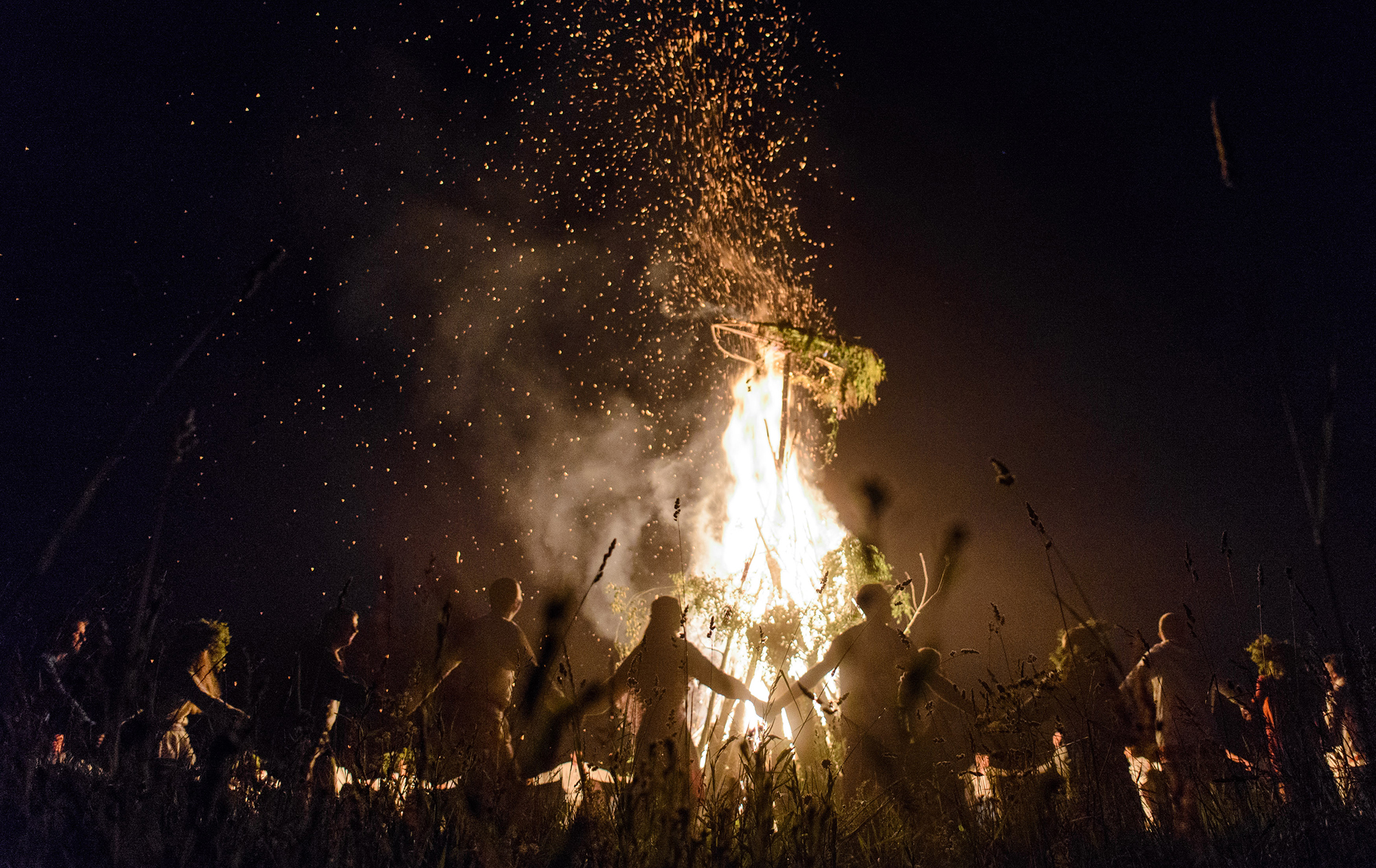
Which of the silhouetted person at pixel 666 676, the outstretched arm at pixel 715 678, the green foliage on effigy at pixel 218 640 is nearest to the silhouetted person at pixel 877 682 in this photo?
the outstretched arm at pixel 715 678

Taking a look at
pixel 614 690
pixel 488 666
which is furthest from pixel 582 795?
pixel 488 666

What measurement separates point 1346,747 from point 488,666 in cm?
463

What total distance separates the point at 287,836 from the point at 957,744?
3968 millimetres

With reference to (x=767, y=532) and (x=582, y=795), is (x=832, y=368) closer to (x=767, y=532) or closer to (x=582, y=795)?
(x=767, y=532)

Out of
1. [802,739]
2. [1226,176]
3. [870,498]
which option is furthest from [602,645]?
[1226,176]

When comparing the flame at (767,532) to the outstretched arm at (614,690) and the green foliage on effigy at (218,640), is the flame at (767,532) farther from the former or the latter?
the green foliage on effigy at (218,640)

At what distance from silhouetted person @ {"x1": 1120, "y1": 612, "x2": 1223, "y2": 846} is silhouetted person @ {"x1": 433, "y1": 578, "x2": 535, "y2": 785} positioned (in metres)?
3.50

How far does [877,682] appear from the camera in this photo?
4840 mm

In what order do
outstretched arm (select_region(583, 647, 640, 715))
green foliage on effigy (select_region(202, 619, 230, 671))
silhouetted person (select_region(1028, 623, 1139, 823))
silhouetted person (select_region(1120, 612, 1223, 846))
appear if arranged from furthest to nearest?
1. green foliage on effigy (select_region(202, 619, 230, 671))
2. outstretched arm (select_region(583, 647, 640, 715))
3. silhouetted person (select_region(1028, 623, 1139, 823))
4. silhouetted person (select_region(1120, 612, 1223, 846))

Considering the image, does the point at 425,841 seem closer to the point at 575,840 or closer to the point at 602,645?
the point at 575,840

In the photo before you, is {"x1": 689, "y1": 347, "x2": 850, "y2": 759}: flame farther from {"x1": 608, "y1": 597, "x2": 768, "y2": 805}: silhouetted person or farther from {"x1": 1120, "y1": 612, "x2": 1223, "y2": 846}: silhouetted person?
{"x1": 608, "y1": 597, "x2": 768, "y2": 805}: silhouetted person

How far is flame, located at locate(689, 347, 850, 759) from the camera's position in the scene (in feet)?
30.3

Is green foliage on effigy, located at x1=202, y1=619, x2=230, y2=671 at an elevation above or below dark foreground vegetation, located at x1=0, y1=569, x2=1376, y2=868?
above

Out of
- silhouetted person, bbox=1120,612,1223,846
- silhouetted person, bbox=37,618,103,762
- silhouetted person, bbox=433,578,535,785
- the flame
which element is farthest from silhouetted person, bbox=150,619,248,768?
the flame
